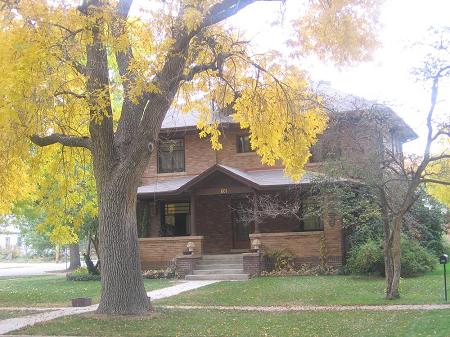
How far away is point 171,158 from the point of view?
26406mm

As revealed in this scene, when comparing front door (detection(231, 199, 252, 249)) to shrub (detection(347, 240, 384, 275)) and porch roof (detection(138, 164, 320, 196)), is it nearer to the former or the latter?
porch roof (detection(138, 164, 320, 196))

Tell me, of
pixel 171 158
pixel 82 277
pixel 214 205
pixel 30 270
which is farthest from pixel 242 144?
pixel 30 270

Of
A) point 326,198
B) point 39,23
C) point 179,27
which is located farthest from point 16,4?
point 326,198

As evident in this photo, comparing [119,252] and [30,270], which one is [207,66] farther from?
[30,270]

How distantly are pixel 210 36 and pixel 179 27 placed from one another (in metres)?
1.34

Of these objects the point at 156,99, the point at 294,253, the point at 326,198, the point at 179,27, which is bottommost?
the point at 294,253

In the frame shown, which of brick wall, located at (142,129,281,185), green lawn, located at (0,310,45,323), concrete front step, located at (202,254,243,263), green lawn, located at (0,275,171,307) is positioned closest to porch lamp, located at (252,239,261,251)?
concrete front step, located at (202,254,243,263)

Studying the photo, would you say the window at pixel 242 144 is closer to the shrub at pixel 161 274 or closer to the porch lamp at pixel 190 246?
the porch lamp at pixel 190 246

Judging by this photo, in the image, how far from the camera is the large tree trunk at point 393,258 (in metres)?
13.2

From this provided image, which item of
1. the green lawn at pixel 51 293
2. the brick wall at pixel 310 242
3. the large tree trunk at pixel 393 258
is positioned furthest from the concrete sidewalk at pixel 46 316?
the large tree trunk at pixel 393 258

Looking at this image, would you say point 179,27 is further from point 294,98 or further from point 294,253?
point 294,253

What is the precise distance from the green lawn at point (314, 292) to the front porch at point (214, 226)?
7.64 feet

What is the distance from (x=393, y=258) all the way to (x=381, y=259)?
226 inches

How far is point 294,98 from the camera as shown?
47.6ft
